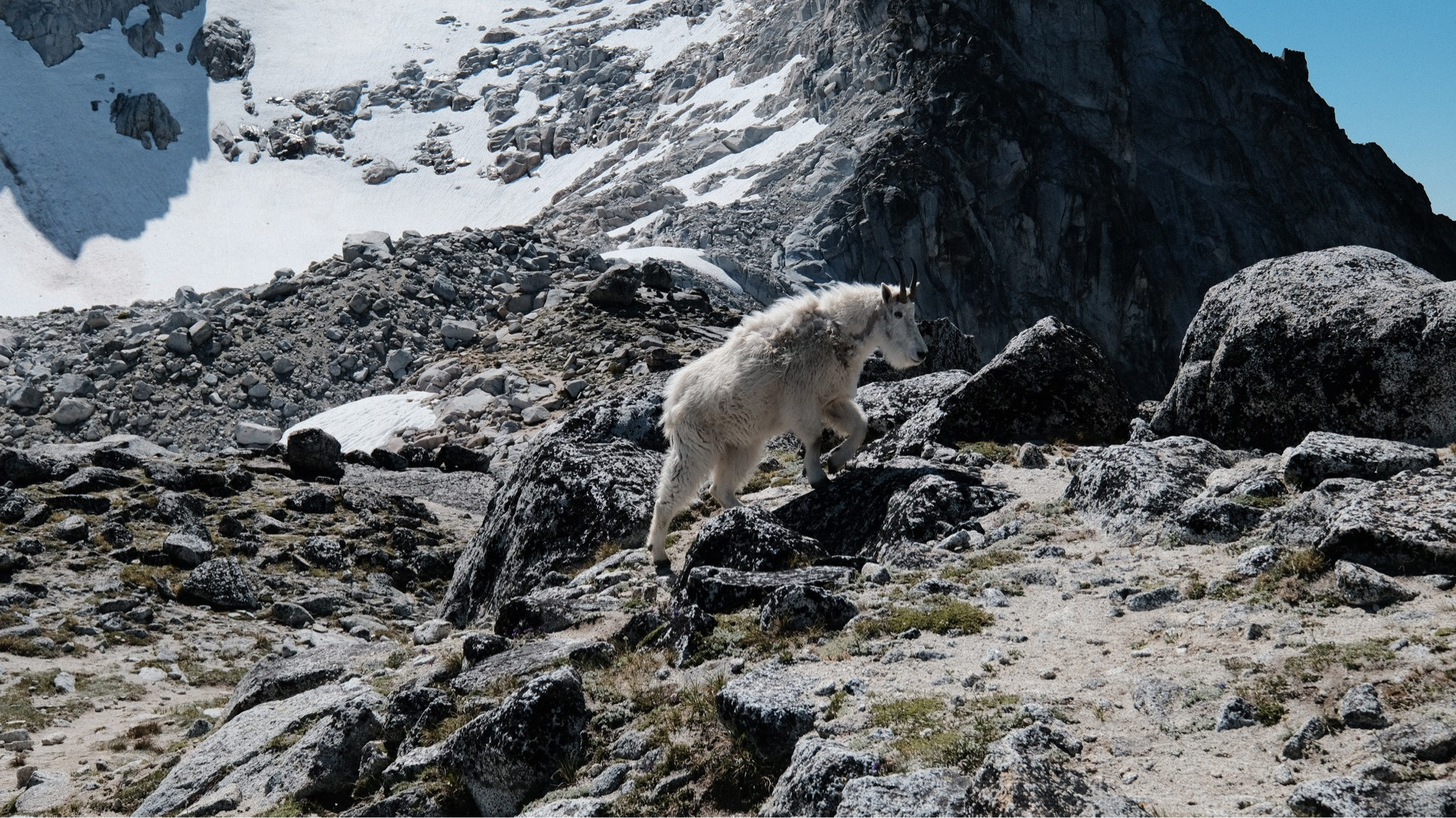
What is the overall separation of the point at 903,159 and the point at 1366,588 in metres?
97.2

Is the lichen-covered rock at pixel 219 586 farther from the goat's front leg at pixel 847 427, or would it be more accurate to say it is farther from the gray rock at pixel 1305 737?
the gray rock at pixel 1305 737

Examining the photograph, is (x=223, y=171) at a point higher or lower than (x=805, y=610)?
higher

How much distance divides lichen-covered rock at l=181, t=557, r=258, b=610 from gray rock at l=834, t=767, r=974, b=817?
61.4 ft

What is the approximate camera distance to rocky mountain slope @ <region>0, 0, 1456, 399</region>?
10019 centimetres

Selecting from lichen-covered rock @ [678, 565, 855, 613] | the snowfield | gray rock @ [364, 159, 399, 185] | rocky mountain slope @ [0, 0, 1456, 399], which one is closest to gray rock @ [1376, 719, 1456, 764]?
lichen-covered rock @ [678, 565, 855, 613]

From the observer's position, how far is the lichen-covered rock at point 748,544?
10.8m

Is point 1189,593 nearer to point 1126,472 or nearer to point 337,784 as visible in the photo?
point 1126,472

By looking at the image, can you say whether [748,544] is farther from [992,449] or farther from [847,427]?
[992,449]

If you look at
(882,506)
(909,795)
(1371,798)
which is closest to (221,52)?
(882,506)

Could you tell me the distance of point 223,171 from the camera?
5138 inches

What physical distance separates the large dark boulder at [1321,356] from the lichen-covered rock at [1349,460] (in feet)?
3.44

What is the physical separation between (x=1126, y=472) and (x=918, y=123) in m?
98.1

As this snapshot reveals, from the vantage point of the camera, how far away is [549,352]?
4206 cm

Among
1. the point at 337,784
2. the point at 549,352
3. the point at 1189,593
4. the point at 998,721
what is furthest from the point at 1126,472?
the point at 549,352
